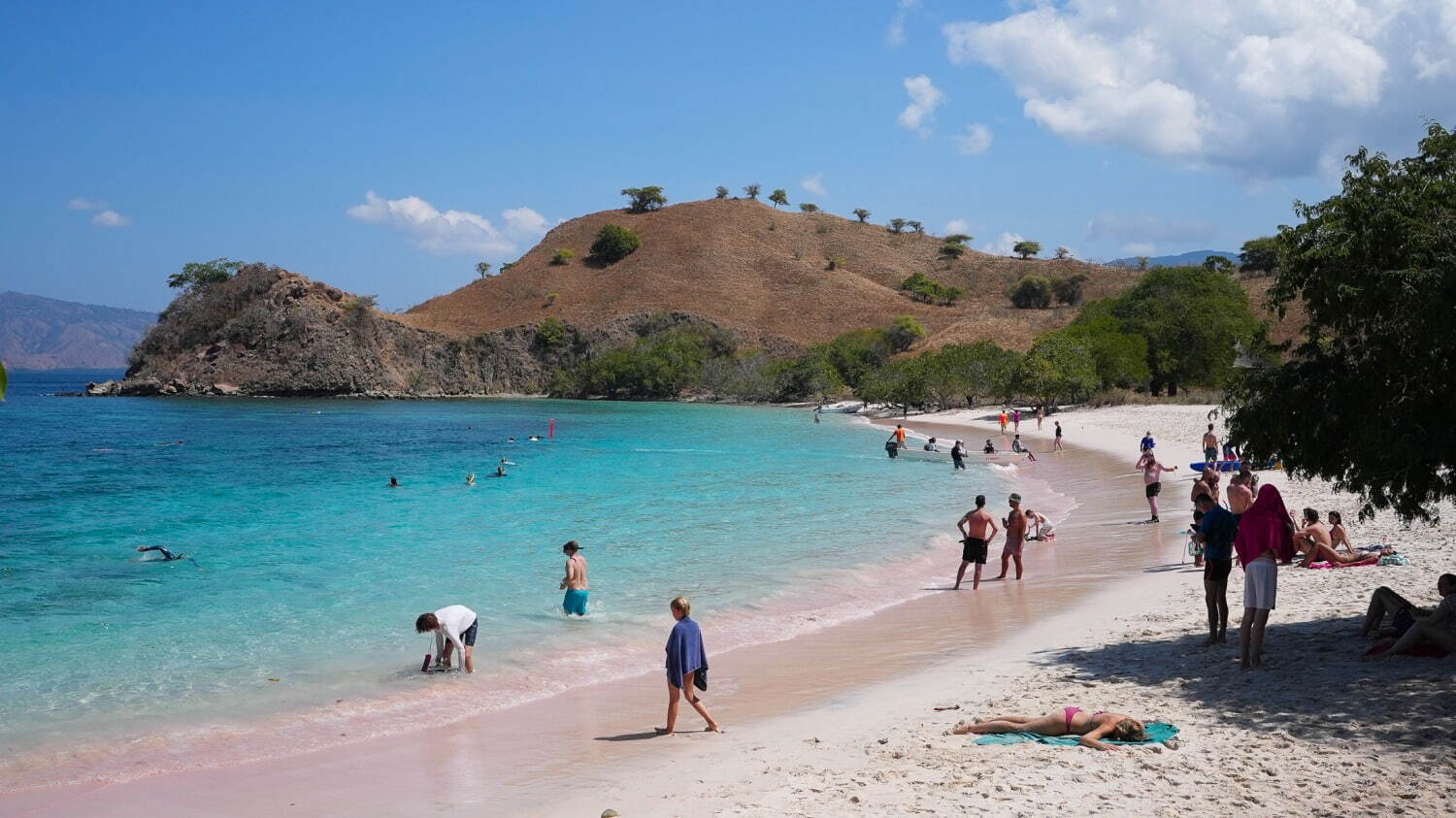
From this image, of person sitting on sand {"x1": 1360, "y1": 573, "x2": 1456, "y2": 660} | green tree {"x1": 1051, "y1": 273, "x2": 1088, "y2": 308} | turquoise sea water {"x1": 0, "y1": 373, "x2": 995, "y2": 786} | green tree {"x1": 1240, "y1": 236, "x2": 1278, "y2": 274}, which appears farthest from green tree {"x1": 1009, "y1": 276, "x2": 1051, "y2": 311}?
person sitting on sand {"x1": 1360, "y1": 573, "x2": 1456, "y2": 660}

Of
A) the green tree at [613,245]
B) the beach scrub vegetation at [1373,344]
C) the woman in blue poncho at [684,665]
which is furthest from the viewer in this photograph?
the green tree at [613,245]

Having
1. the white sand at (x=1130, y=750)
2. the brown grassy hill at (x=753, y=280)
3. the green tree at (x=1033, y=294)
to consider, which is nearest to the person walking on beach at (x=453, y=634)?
the white sand at (x=1130, y=750)

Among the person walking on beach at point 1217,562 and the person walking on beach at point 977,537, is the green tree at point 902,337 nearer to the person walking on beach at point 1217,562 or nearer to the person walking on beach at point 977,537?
the person walking on beach at point 977,537

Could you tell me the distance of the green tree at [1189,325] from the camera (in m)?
61.1

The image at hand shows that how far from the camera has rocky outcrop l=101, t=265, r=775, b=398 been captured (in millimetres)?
107062

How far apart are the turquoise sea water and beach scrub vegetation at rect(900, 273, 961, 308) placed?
8133 centimetres

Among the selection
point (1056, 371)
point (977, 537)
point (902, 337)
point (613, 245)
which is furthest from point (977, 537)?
point (613, 245)

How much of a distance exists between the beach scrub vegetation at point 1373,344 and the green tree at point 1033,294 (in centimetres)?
11614

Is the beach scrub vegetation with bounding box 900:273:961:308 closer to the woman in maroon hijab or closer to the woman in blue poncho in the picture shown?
the woman in maroon hijab

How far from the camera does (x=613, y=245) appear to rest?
135m

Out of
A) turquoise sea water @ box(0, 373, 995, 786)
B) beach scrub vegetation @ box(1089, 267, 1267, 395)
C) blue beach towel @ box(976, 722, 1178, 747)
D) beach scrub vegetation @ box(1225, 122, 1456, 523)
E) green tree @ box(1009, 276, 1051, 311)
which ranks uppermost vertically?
green tree @ box(1009, 276, 1051, 311)

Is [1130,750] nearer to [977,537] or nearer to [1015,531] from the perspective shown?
[977,537]

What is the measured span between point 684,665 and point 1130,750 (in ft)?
11.4

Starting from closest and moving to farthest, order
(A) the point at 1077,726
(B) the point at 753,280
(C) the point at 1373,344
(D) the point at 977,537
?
(A) the point at 1077,726 → (C) the point at 1373,344 → (D) the point at 977,537 → (B) the point at 753,280
